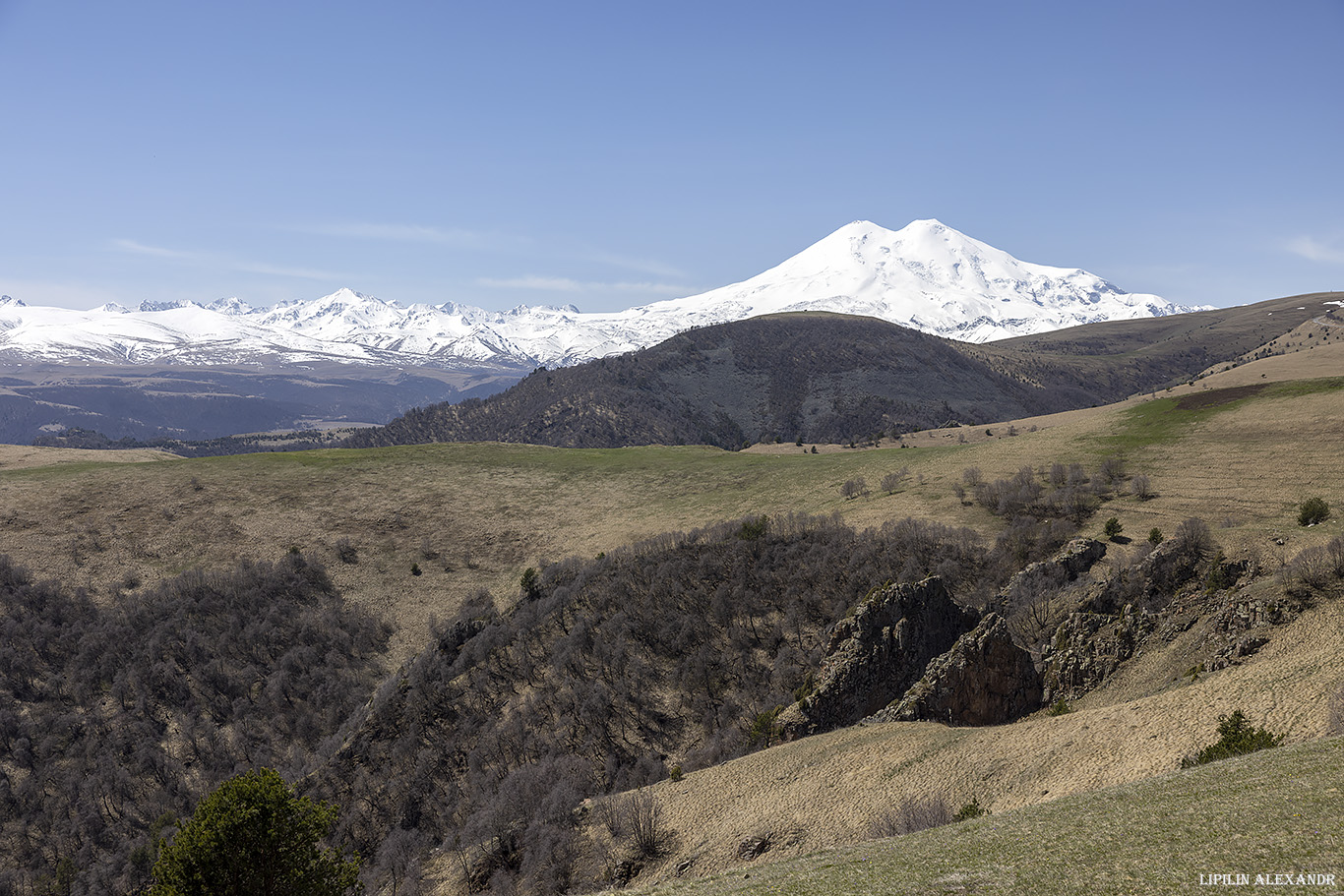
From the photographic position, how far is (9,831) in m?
48.5

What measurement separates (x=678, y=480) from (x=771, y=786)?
70617mm

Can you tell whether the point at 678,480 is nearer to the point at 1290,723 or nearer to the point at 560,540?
the point at 560,540

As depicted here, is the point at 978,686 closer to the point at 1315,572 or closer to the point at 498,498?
the point at 1315,572

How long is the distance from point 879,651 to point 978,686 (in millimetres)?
6312

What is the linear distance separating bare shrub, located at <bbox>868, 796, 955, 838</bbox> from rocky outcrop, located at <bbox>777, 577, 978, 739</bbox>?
529 inches

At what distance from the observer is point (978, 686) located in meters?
37.2

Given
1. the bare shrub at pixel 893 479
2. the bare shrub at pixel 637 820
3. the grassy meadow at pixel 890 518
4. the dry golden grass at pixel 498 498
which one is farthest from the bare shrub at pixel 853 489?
the bare shrub at pixel 637 820

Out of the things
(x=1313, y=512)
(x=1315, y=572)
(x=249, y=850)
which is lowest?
(x=249, y=850)

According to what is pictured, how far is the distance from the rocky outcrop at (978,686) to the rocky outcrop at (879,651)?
2771mm

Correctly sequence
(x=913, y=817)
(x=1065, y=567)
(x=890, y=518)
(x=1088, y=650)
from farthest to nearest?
(x=890, y=518), (x=1065, y=567), (x=1088, y=650), (x=913, y=817)

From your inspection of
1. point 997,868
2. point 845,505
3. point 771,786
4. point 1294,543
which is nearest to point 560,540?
point 845,505

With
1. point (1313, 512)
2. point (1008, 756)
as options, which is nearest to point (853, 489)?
point (1313, 512)

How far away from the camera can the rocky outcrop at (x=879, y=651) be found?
4003 centimetres

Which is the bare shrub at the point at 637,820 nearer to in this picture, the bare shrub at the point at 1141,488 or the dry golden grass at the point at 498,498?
the dry golden grass at the point at 498,498
